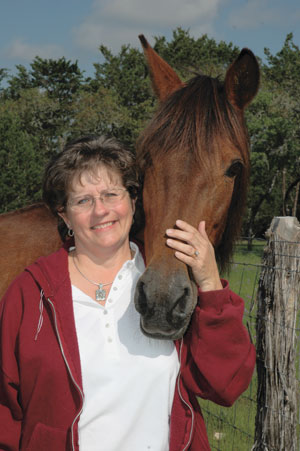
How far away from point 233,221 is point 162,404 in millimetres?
1284

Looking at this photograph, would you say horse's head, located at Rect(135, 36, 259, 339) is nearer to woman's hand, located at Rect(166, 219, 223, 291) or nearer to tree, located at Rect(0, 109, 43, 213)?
woman's hand, located at Rect(166, 219, 223, 291)

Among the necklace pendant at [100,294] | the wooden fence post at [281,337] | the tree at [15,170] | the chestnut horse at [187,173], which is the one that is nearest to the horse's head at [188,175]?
the chestnut horse at [187,173]

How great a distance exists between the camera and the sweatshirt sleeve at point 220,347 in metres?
1.82

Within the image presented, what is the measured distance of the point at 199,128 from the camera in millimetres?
2285

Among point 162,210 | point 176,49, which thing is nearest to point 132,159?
point 162,210

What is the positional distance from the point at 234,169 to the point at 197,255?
2.37 ft

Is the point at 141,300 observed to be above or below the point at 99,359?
above

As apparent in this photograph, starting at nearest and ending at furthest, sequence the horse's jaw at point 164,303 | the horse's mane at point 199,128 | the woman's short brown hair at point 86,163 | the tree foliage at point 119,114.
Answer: the horse's jaw at point 164,303 → the woman's short brown hair at point 86,163 → the horse's mane at point 199,128 → the tree foliage at point 119,114

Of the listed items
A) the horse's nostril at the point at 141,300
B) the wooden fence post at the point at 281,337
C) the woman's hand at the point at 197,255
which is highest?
the woman's hand at the point at 197,255

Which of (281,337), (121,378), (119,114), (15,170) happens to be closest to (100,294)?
(121,378)

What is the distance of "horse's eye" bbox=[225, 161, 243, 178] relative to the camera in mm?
2301

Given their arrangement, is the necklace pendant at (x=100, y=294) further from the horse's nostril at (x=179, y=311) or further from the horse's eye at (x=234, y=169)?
the horse's eye at (x=234, y=169)

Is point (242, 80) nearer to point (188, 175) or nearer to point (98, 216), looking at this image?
point (188, 175)

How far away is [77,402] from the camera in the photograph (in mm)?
1780
